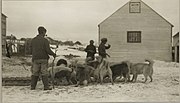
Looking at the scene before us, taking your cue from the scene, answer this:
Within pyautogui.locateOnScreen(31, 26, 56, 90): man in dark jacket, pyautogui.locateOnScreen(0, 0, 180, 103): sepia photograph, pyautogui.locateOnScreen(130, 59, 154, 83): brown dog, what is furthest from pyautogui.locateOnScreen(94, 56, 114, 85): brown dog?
pyautogui.locateOnScreen(31, 26, 56, 90): man in dark jacket

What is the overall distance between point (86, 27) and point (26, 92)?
615 millimetres

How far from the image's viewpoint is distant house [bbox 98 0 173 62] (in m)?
1.97

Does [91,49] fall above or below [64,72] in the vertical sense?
above

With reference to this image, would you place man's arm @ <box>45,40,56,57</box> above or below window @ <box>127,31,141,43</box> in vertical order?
below

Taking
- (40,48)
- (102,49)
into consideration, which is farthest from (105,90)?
(40,48)

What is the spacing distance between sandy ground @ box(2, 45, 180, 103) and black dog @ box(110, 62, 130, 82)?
58mm

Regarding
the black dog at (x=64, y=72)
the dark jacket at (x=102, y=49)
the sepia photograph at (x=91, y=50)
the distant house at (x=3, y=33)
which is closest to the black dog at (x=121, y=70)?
the sepia photograph at (x=91, y=50)

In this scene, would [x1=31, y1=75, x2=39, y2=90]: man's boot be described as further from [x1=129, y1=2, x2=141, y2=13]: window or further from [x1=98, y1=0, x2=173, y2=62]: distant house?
[x1=129, y1=2, x2=141, y2=13]: window

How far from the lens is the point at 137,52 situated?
1.99m

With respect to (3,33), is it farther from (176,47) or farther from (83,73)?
(176,47)

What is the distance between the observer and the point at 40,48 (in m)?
1.92

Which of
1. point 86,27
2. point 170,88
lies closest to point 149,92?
point 170,88

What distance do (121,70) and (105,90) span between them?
19 centimetres

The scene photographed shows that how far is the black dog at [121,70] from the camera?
2000 millimetres
